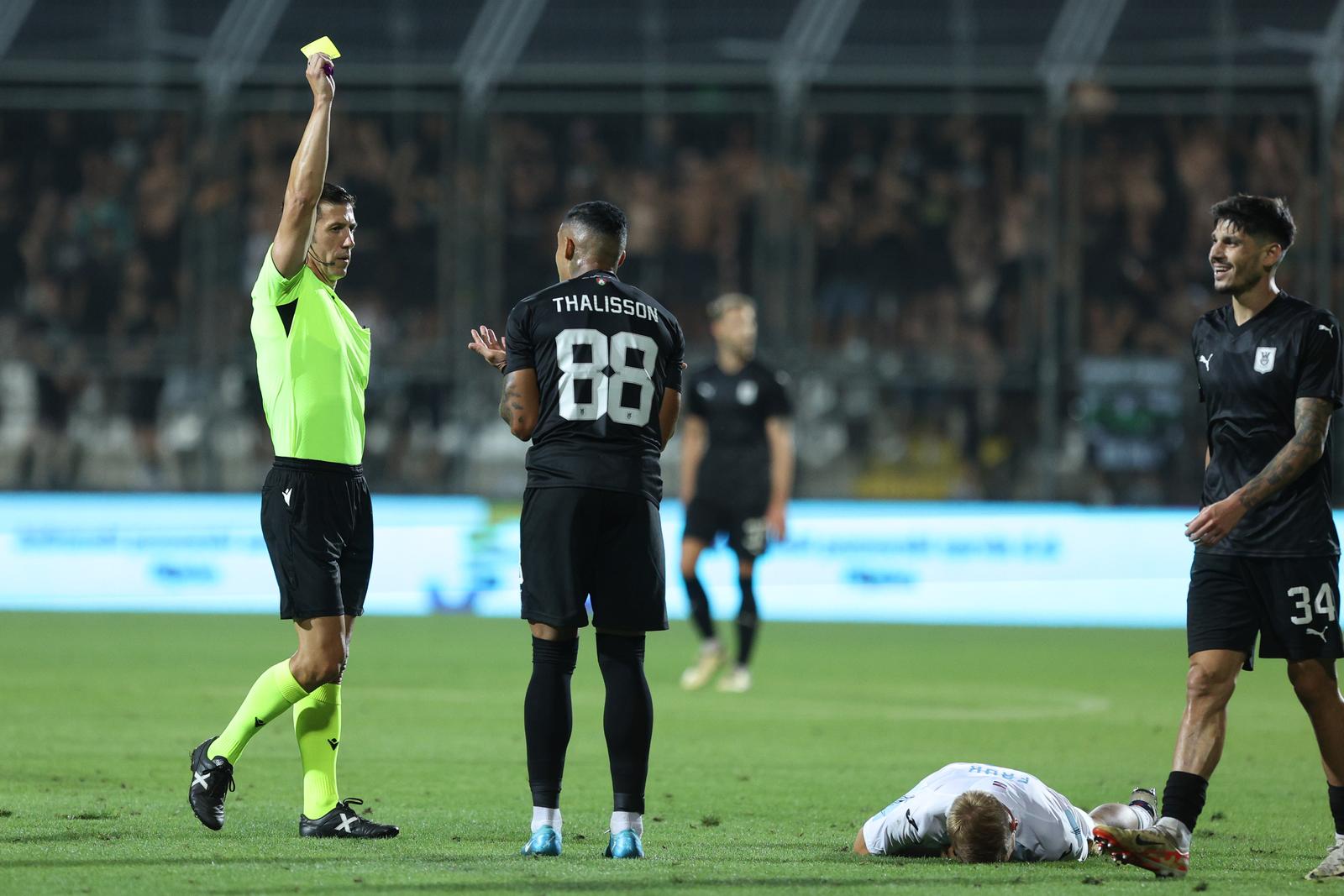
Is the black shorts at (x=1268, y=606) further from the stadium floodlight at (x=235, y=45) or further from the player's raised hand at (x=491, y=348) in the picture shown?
the stadium floodlight at (x=235, y=45)

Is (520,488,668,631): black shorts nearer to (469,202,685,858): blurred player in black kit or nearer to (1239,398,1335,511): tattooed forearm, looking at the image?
(469,202,685,858): blurred player in black kit

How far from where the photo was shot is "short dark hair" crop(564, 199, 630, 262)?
6.18 m

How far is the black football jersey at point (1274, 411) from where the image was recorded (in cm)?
607

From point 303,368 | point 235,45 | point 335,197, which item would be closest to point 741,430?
point 335,197

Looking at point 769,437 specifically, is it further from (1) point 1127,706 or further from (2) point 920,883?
(2) point 920,883

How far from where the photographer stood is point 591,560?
6.10 metres

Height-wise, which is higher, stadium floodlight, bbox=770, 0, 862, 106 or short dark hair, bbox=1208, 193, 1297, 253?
stadium floodlight, bbox=770, 0, 862, 106

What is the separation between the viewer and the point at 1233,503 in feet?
19.6

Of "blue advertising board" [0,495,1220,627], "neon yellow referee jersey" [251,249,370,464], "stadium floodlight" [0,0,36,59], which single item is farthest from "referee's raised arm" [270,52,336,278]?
"stadium floodlight" [0,0,36,59]

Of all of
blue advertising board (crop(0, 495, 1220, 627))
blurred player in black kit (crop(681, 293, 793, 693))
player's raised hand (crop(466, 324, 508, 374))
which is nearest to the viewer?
player's raised hand (crop(466, 324, 508, 374))

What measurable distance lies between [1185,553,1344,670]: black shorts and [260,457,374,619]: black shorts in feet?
9.28

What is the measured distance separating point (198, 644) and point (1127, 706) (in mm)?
7183

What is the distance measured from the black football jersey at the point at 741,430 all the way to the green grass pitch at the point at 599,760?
52.7 inches

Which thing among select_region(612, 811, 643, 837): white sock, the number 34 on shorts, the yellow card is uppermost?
the yellow card
